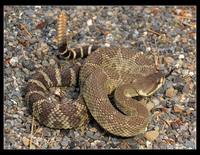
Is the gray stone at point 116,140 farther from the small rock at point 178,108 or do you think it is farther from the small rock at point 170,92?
the small rock at point 170,92

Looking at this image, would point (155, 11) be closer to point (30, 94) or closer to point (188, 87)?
point (188, 87)

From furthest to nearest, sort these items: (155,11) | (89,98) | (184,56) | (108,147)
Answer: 1. (155,11)
2. (184,56)
3. (89,98)
4. (108,147)

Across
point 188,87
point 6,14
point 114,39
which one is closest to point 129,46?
point 114,39

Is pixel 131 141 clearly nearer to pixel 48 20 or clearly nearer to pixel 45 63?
pixel 45 63

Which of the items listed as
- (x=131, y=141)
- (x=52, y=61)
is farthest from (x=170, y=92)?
(x=52, y=61)

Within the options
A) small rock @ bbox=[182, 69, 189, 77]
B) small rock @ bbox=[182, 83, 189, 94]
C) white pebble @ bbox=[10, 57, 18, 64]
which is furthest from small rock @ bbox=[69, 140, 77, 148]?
small rock @ bbox=[182, 69, 189, 77]

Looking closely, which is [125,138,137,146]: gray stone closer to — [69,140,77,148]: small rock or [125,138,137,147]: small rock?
[125,138,137,147]: small rock

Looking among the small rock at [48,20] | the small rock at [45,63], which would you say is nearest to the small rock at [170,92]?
the small rock at [45,63]
